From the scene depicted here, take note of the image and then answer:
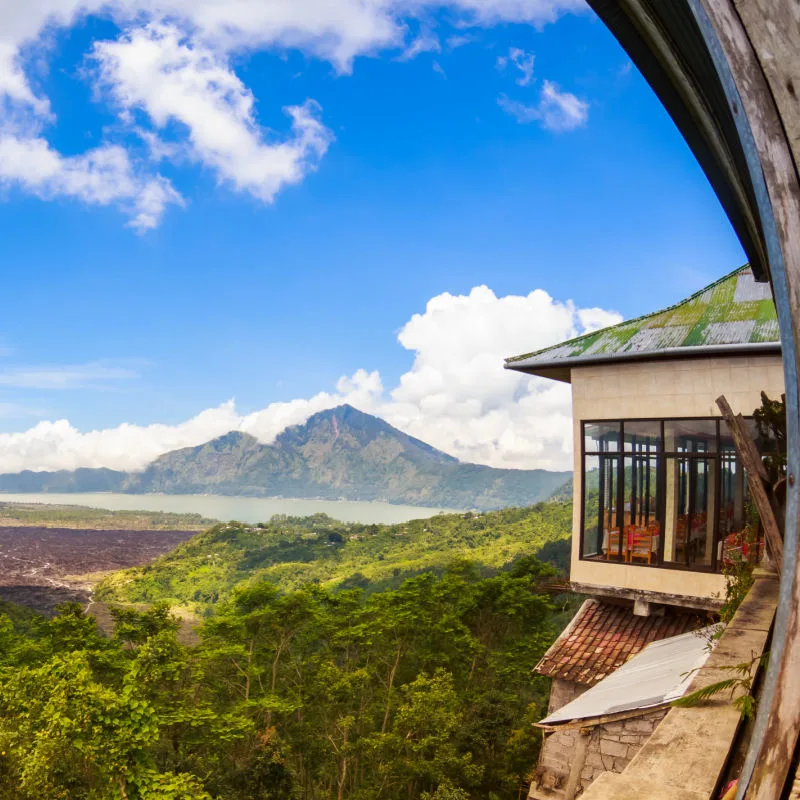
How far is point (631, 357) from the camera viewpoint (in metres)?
8.24

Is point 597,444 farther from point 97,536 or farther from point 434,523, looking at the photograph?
point 97,536

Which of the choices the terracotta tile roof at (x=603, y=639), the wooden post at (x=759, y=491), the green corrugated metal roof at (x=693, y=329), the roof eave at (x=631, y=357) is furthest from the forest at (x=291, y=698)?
the wooden post at (x=759, y=491)

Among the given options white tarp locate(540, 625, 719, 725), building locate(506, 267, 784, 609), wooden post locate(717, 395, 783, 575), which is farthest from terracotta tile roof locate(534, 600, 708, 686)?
wooden post locate(717, 395, 783, 575)

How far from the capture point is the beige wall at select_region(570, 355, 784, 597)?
25.0 feet

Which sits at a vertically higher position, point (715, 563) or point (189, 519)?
point (715, 563)

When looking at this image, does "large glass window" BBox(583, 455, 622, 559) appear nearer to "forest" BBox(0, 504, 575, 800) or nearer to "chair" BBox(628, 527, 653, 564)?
"chair" BBox(628, 527, 653, 564)

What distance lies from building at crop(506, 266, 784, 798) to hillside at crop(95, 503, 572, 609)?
30661 mm

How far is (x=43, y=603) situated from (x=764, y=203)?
2309 inches

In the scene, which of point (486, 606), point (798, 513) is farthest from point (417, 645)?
point (798, 513)

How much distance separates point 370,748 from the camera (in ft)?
41.7

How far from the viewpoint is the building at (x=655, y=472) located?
7.64 metres

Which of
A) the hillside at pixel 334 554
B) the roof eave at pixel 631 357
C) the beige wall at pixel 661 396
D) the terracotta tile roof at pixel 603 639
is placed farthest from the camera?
the hillside at pixel 334 554

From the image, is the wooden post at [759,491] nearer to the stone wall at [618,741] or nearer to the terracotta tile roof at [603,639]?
the stone wall at [618,741]

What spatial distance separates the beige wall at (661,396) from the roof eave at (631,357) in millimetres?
88
